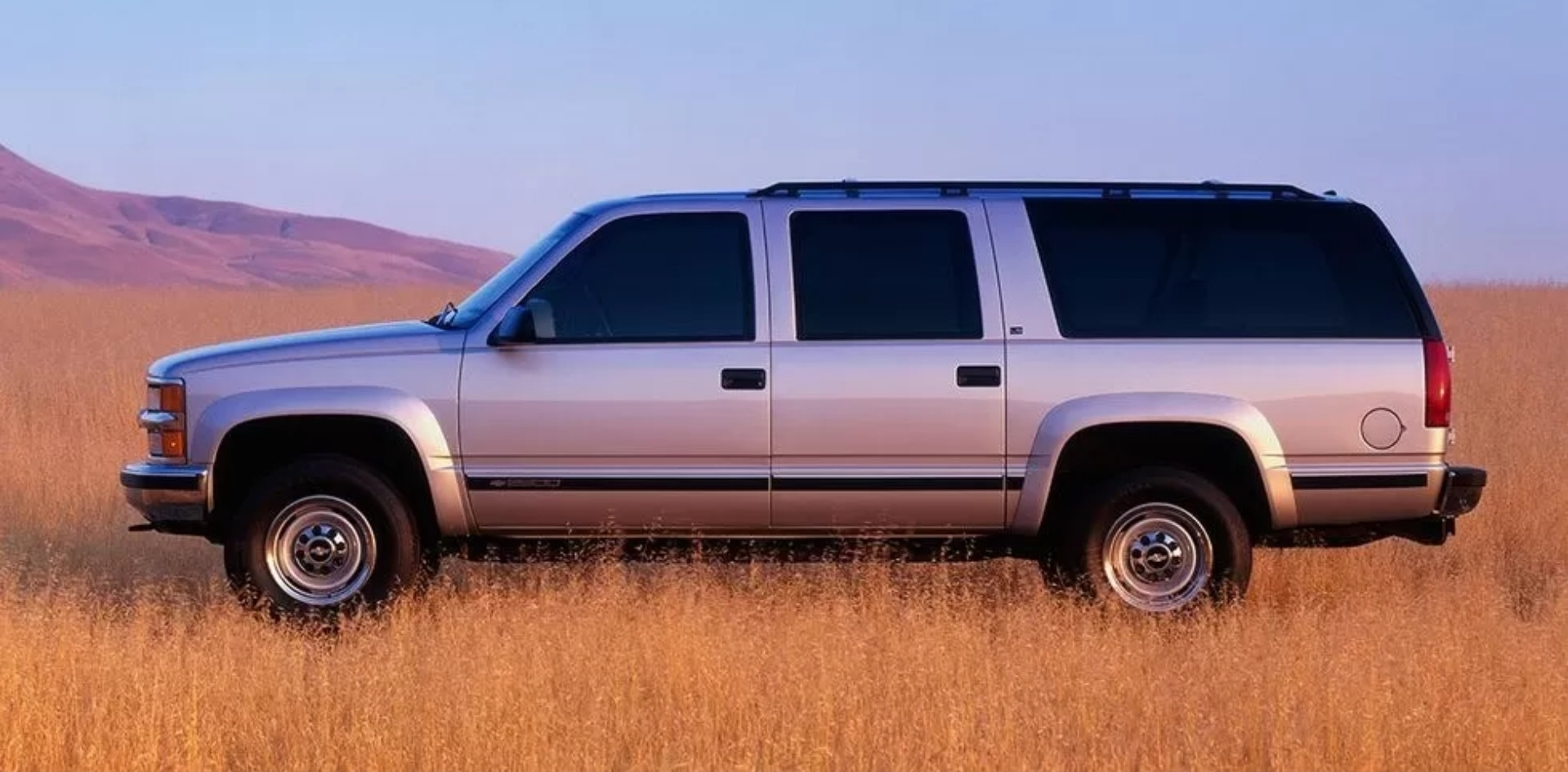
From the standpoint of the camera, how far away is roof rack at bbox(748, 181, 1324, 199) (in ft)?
28.6

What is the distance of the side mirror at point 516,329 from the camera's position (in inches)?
329

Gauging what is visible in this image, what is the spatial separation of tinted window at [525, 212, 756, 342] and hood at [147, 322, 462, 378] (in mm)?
497

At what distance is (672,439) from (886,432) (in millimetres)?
880

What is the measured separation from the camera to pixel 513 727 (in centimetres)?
638

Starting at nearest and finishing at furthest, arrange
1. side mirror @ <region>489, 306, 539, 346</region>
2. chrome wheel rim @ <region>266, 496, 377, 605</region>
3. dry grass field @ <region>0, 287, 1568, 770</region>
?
dry grass field @ <region>0, 287, 1568, 770</region>, side mirror @ <region>489, 306, 539, 346</region>, chrome wheel rim @ <region>266, 496, 377, 605</region>

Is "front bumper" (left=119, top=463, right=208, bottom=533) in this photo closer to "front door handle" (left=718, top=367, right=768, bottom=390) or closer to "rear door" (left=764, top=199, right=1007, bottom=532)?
"front door handle" (left=718, top=367, right=768, bottom=390)

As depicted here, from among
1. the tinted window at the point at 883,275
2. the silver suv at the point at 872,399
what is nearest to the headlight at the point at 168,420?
the silver suv at the point at 872,399

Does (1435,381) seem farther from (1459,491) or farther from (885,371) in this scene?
(885,371)

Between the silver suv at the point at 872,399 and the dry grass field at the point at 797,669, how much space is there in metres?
0.37

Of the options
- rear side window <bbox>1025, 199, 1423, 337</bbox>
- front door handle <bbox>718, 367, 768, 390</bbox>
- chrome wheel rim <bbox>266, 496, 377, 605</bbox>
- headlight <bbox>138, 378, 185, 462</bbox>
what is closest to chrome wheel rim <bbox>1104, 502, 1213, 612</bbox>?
rear side window <bbox>1025, 199, 1423, 337</bbox>

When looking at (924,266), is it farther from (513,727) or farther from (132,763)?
(132,763)

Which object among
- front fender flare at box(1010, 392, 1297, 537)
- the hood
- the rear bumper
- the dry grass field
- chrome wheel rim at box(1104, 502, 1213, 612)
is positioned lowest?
the dry grass field

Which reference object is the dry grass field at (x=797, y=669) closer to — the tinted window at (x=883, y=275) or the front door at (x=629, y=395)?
the front door at (x=629, y=395)

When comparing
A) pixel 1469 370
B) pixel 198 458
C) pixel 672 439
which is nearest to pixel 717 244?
pixel 672 439
